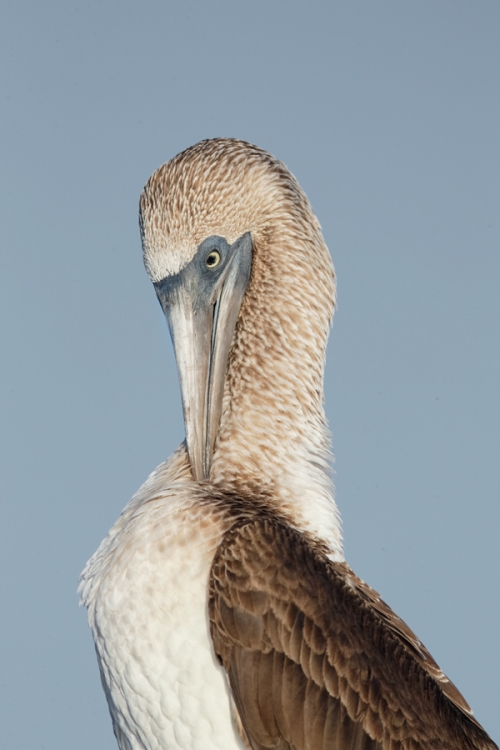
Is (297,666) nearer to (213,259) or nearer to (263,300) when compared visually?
(263,300)

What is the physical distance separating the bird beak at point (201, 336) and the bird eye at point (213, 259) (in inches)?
0.9

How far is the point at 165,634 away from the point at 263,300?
67.2 inches

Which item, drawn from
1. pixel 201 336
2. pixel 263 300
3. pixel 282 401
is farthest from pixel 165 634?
pixel 263 300

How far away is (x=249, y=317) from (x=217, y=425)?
0.53 meters

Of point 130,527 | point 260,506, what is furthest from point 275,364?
point 130,527

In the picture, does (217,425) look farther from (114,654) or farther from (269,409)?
(114,654)

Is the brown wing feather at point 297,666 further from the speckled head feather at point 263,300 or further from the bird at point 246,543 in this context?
the speckled head feather at point 263,300

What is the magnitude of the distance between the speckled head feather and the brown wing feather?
0.71m

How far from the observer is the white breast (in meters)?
4.36

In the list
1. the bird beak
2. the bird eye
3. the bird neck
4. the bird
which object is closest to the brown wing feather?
the bird

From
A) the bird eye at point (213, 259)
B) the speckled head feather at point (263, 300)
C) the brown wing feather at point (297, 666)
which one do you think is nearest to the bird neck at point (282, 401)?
the speckled head feather at point (263, 300)

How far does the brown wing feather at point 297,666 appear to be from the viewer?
4258 mm

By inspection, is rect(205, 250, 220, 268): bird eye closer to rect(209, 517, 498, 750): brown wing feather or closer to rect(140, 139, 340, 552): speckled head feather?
rect(140, 139, 340, 552): speckled head feather

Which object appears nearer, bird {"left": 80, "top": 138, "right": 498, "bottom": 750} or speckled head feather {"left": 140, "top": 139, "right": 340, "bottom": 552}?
bird {"left": 80, "top": 138, "right": 498, "bottom": 750}
